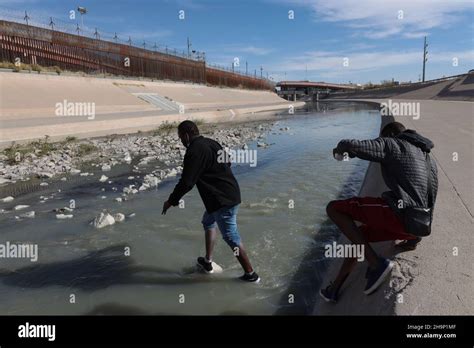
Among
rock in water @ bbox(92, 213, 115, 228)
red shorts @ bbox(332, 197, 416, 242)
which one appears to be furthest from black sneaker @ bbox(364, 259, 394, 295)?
rock in water @ bbox(92, 213, 115, 228)

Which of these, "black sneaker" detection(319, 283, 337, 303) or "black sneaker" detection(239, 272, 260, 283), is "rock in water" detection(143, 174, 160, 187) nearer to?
"black sneaker" detection(239, 272, 260, 283)

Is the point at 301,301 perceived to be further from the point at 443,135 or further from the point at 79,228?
the point at 443,135

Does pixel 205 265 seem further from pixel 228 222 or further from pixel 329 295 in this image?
pixel 329 295

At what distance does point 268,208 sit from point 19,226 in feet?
16.4

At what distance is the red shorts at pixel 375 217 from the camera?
374 cm

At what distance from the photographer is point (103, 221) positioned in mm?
7578

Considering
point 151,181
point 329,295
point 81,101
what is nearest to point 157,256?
point 329,295

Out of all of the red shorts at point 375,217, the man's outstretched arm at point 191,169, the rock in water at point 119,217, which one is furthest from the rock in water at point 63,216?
the red shorts at point 375,217

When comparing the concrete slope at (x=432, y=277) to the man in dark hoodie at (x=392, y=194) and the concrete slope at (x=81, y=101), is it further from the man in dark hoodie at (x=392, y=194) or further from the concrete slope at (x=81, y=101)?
→ the concrete slope at (x=81, y=101)

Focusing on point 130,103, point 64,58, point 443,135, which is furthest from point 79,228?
point 64,58

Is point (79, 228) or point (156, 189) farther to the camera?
point (156, 189)

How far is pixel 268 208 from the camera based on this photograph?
8.52 meters

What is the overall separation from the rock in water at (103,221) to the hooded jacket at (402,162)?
538cm

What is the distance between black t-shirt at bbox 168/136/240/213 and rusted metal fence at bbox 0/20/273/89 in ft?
123
